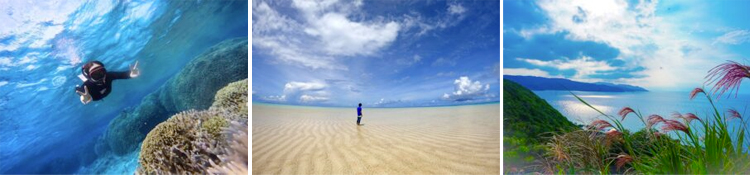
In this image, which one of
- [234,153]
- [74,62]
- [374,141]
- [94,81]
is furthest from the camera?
[374,141]

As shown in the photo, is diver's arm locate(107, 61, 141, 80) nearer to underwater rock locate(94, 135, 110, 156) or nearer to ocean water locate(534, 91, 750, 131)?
underwater rock locate(94, 135, 110, 156)

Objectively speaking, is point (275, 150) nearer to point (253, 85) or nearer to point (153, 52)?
point (253, 85)

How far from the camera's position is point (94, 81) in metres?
3.10

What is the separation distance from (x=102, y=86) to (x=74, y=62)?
0.26 m

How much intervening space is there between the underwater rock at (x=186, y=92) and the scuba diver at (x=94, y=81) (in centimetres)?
25

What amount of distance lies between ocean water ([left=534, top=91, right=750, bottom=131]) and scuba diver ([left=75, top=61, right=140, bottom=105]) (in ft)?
12.1

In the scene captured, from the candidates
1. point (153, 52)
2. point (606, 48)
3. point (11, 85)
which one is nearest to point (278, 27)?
point (153, 52)

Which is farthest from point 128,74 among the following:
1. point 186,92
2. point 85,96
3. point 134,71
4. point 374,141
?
point 374,141

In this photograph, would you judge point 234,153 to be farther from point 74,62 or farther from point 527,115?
point 527,115

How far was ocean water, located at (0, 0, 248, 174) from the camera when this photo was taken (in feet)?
9.33

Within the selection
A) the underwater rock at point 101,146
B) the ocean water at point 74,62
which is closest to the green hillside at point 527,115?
the ocean water at point 74,62

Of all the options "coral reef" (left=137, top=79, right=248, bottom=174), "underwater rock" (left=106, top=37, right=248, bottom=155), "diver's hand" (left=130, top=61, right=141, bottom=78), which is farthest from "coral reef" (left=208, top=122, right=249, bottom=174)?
"diver's hand" (left=130, top=61, right=141, bottom=78)

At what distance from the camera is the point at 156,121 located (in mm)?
3270

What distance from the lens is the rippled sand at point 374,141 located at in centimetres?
373
